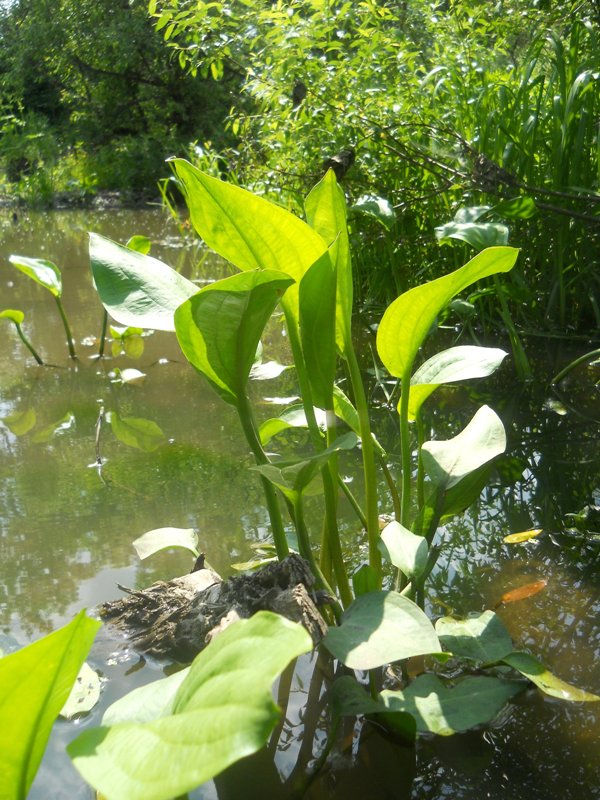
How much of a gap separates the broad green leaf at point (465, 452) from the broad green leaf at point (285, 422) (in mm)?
133

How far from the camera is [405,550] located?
75 cm

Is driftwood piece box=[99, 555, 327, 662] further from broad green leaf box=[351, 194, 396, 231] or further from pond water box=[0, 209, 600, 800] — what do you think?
broad green leaf box=[351, 194, 396, 231]

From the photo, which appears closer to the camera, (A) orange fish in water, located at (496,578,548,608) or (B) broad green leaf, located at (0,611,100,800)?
(B) broad green leaf, located at (0,611,100,800)

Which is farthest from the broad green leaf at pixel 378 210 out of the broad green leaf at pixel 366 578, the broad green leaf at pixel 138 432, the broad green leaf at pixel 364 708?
the broad green leaf at pixel 364 708

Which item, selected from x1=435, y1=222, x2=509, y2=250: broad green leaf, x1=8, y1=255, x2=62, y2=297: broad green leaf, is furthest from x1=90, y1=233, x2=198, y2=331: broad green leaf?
x1=8, y1=255, x2=62, y2=297: broad green leaf

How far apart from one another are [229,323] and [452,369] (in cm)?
29

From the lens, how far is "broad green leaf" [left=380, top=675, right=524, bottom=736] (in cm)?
66

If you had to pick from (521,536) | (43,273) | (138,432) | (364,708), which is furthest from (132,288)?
(43,273)

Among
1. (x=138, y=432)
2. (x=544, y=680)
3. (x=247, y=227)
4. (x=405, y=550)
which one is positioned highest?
(x=247, y=227)

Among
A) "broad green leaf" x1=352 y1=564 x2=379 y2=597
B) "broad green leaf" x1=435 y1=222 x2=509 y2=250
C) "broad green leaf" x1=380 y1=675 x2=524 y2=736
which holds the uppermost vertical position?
"broad green leaf" x1=435 y1=222 x2=509 y2=250

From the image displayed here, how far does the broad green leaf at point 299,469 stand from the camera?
693 mm

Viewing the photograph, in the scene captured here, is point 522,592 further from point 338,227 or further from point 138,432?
point 138,432

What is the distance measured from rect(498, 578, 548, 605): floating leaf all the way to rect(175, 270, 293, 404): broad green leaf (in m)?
0.42

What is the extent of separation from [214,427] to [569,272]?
97cm
